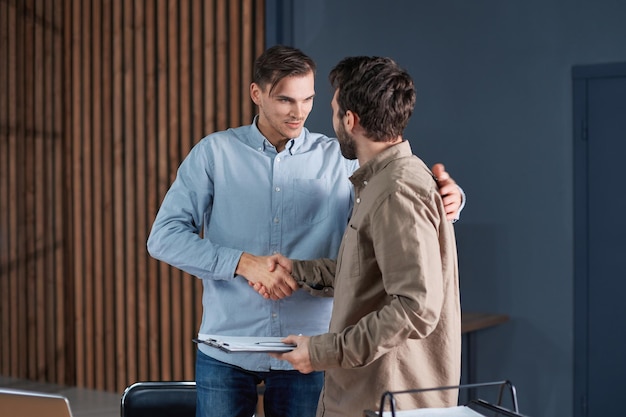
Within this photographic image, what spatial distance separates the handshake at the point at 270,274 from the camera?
2424 mm

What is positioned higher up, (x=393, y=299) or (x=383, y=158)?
(x=383, y=158)

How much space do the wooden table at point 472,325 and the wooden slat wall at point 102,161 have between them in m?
1.94

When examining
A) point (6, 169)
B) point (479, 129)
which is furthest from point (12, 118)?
point (479, 129)

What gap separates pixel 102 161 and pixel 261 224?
4.23 m

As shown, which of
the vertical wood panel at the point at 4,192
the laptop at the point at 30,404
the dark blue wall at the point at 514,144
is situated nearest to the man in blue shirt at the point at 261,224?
the laptop at the point at 30,404

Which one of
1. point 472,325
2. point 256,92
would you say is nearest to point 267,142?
point 256,92

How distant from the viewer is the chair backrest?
9.00ft

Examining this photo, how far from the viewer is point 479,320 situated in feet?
16.2

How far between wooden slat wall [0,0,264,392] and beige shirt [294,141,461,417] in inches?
154

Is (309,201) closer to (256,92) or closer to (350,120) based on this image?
(256,92)

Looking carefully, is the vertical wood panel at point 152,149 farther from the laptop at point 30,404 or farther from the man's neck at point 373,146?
the laptop at point 30,404

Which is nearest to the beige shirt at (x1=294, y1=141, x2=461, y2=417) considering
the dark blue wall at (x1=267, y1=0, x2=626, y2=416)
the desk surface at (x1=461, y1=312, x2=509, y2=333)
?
the desk surface at (x1=461, y1=312, x2=509, y2=333)

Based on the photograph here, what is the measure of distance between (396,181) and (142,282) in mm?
4671

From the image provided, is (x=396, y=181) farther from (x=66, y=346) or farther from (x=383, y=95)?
(x=66, y=346)
